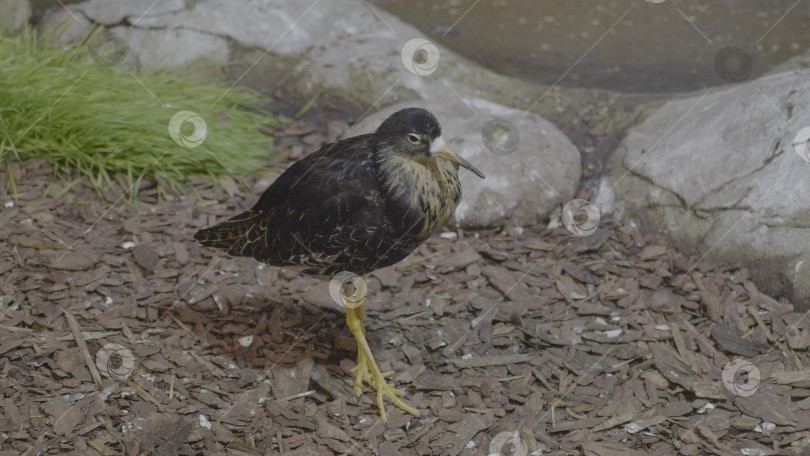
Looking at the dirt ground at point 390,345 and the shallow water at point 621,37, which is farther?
the shallow water at point 621,37

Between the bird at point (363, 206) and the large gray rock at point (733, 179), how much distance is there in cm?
202

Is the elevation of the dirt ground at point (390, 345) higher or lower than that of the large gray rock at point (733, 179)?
lower

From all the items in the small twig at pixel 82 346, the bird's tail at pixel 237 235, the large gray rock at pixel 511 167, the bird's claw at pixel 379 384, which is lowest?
the small twig at pixel 82 346

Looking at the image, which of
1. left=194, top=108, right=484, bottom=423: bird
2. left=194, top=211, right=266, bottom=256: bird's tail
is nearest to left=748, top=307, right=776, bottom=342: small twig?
left=194, top=108, right=484, bottom=423: bird

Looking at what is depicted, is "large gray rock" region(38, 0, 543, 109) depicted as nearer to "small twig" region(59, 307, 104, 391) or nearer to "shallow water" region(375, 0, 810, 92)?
"shallow water" region(375, 0, 810, 92)

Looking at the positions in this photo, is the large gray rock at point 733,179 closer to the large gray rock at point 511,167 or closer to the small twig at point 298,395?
the large gray rock at point 511,167

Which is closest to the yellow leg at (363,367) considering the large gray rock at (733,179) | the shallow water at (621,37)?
the large gray rock at (733,179)

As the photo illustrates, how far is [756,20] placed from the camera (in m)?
7.47

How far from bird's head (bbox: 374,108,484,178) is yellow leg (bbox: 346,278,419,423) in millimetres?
825

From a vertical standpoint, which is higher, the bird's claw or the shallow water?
the shallow water

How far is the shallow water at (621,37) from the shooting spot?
6723 millimetres

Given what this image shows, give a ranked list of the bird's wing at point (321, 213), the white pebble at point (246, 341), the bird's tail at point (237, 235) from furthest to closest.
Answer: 1. the white pebble at point (246, 341)
2. the bird's tail at point (237, 235)
3. the bird's wing at point (321, 213)

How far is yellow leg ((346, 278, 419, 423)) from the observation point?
3902 millimetres

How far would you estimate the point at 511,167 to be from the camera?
5.38m
